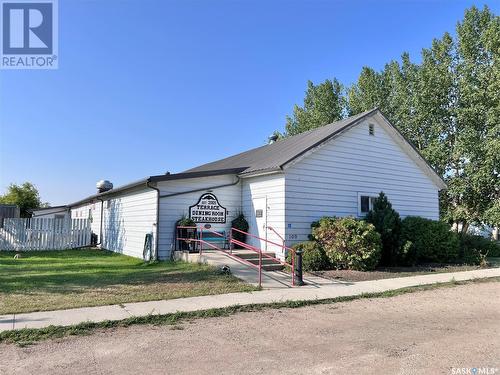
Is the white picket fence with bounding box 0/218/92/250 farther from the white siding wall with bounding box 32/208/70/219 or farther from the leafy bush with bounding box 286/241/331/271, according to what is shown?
the leafy bush with bounding box 286/241/331/271

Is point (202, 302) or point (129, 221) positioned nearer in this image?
point (202, 302)

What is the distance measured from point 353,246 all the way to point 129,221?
10198 mm

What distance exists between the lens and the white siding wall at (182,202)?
1459cm

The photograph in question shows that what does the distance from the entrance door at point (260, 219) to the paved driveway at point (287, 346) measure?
7.49m

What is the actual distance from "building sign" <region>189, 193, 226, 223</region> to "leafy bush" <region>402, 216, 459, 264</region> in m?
7.02

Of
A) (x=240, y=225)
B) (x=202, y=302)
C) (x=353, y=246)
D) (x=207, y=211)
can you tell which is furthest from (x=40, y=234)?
(x=353, y=246)

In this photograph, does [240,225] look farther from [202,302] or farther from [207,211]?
[202,302]

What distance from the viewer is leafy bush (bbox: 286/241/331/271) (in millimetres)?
12492

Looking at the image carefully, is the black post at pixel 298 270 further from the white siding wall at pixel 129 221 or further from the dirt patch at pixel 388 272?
the white siding wall at pixel 129 221

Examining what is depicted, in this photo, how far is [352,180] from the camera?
624 inches

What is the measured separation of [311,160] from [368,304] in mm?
7317

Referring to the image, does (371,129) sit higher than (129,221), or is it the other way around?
(371,129)

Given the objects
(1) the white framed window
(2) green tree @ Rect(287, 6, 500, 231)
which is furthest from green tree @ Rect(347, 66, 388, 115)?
(1) the white framed window

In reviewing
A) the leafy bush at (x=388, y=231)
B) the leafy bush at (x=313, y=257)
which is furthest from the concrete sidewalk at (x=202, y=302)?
the leafy bush at (x=388, y=231)
